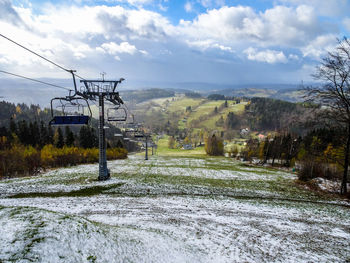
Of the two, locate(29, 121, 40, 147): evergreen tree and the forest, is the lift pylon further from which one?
locate(29, 121, 40, 147): evergreen tree

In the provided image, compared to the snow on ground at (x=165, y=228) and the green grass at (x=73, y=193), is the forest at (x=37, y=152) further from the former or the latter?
the snow on ground at (x=165, y=228)

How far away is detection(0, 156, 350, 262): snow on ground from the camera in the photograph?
8336mm

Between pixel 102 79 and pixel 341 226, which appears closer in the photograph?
pixel 341 226

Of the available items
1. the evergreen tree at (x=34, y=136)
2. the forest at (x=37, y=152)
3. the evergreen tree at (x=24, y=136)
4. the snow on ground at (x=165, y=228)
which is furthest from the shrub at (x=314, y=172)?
the evergreen tree at (x=24, y=136)

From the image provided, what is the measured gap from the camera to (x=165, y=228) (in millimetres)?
13195

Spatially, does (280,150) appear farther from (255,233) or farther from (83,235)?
(83,235)

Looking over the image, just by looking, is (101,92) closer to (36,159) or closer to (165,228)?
(165,228)

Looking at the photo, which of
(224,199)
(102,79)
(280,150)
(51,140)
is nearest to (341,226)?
(224,199)

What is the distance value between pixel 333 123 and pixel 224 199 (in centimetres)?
1451

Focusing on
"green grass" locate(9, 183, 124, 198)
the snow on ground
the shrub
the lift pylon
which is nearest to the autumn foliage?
the snow on ground

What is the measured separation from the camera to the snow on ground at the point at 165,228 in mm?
8336

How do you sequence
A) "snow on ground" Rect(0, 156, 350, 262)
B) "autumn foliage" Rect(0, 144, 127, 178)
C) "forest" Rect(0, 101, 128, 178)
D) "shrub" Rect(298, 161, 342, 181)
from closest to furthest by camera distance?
"snow on ground" Rect(0, 156, 350, 262) < "shrub" Rect(298, 161, 342, 181) < "autumn foliage" Rect(0, 144, 127, 178) < "forest" Rect(0, 101, 128, 178)

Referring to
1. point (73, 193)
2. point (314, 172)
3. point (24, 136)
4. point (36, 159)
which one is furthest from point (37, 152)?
point (314, 172)

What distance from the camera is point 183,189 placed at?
25734 mm
